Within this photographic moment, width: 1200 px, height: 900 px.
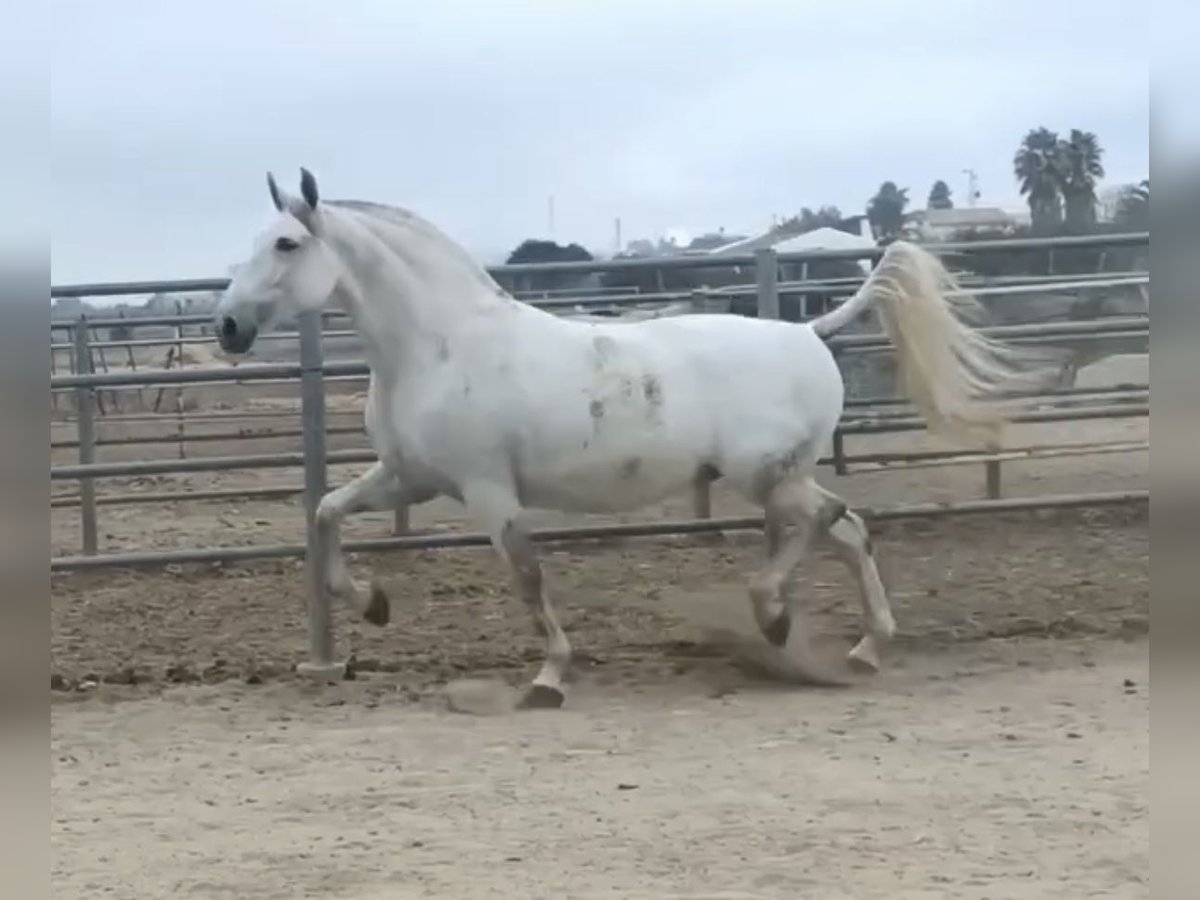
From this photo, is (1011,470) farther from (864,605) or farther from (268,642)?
(268,642)

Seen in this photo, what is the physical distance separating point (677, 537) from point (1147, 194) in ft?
20.8

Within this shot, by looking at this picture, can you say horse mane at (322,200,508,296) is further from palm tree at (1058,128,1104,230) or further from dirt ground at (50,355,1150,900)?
palm tree at (1058,128,1104,230)

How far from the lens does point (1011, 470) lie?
9.36 metres

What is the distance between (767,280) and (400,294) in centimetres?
176

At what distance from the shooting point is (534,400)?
4469 mm

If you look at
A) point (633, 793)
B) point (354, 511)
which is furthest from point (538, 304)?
point (633, 793)

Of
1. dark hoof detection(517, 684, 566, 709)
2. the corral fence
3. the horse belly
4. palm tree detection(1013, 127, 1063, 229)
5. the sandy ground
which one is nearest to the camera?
the sandy ground

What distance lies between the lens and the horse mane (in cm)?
469

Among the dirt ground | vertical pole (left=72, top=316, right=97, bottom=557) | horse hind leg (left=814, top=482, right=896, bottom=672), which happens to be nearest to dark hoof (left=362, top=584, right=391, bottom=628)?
the dirt ground

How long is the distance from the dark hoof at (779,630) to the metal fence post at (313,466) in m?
1.44

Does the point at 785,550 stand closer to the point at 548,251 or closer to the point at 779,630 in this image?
the point at 779,630

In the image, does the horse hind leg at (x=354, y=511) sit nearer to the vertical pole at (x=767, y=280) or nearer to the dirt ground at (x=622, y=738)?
the dirt ground at (x=622, y=738)

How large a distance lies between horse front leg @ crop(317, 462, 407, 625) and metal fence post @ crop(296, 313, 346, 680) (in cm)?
15

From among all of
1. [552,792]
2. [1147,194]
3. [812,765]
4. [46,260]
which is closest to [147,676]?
[552,792]
